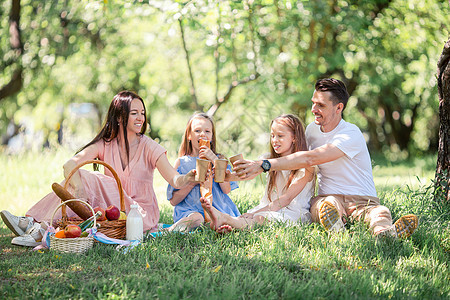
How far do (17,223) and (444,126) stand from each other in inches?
164

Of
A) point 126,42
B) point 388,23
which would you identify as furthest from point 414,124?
point 126,42

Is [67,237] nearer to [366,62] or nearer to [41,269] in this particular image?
[41,269]

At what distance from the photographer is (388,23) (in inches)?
448

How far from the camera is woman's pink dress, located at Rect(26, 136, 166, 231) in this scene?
14.0 feet

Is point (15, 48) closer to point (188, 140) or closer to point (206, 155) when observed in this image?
point (188, 140)

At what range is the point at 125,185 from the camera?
441cm

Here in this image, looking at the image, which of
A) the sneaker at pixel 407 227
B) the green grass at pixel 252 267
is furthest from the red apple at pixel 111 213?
the sneaker at pixel 407 227

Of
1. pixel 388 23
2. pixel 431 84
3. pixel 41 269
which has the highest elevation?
pixel 388 23

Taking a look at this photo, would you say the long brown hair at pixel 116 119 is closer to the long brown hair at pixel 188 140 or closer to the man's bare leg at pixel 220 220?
the long brown hair at pixel 188 140

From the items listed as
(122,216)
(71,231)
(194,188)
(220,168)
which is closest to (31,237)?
(71,231)

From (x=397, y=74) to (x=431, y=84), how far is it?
130cm

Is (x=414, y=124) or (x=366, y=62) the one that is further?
(x=414, y=124)

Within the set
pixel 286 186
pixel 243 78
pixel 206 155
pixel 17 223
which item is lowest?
pixel 17 223

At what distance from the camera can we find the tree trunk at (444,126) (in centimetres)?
450
